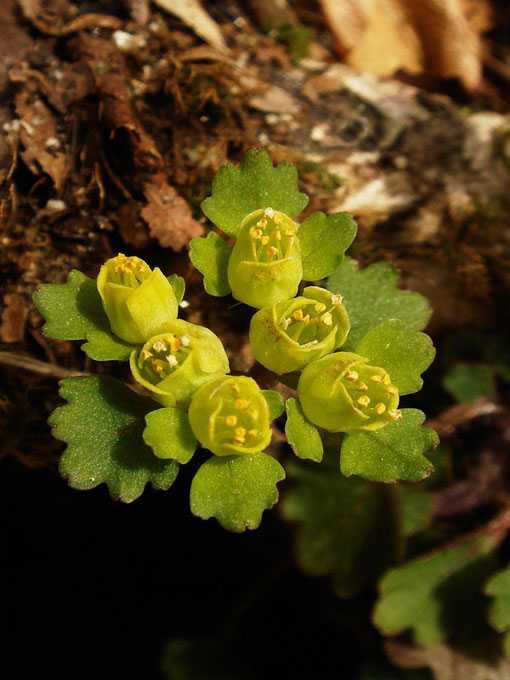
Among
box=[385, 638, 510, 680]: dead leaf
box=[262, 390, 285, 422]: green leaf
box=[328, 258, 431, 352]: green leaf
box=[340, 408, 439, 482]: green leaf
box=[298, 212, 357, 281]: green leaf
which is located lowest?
box=[385, 638, 510, 680]: dead leaf

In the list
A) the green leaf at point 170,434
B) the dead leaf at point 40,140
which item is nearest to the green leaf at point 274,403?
the green leaf at point 170,434

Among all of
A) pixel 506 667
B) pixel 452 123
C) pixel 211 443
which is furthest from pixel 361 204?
pixel 506 667

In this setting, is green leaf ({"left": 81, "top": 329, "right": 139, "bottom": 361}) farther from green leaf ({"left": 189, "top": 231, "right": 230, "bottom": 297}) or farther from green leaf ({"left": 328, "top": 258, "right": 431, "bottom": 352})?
green leaf ({"left": 328, "top": 258, "right": 431, "bottom": 352})

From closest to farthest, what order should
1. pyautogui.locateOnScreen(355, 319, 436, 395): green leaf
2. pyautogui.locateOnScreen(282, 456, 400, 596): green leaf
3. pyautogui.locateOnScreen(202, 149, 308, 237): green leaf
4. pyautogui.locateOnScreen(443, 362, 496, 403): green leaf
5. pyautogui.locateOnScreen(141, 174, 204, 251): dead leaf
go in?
pyautogui.locateOnScreen(355, 319, 436, 395): green leaf
pyautogui.locateOnScreen(202, 149, 308, 237): green leaf
pyautogui.locateOnScreen(141, 174, 204, 251): dead leaf
pyautogui.locateOnScreen(282, 456, 400, 596): green leaf
pyautogui.locateOnScreen(443, 362, 496, 403): green leaf

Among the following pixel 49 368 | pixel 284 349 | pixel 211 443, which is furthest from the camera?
pixel 49 368

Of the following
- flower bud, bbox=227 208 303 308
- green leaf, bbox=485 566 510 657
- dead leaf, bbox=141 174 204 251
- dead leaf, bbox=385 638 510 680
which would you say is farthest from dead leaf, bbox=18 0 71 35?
dead leaf, bbox=385 638 510 680

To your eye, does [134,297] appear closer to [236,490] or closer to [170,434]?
[170,434]

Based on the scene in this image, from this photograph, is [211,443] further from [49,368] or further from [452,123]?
[452,123]

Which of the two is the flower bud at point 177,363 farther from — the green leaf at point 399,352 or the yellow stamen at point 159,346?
the green leaf at point 399,352
